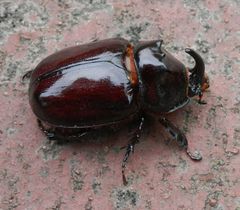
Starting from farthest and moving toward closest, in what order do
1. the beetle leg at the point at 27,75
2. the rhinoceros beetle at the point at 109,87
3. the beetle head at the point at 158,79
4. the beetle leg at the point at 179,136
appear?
the beetle leg at the point at 27,75, the beetle leg at the point at 179,136, the beetle head at the point at 158,79, the rhinoceros beetle at the point at 109,87

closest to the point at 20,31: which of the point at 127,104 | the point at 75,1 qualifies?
the point at 75,1

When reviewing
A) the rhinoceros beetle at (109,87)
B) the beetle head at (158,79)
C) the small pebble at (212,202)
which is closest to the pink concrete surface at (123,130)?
the small pebble at (212,202)

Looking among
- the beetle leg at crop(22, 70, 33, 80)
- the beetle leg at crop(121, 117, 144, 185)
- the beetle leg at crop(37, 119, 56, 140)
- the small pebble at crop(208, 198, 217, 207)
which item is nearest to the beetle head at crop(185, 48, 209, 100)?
the beetle leg at crop(121, 117, 144, 185)

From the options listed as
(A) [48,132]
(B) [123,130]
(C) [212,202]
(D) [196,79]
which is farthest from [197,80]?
(A) [48,132]

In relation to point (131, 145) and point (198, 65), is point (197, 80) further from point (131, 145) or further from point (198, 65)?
point (131, 145)

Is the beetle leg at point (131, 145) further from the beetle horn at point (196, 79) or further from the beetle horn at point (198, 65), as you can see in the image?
the beetle horn at point (198, 65)

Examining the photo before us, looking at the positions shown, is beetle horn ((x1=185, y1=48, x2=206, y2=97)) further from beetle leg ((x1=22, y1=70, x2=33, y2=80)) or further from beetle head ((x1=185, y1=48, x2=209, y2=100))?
beetle leg ((x1=22, y1=70, x2=33, y2=80))

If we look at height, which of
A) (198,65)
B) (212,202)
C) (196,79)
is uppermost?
(198,65)
